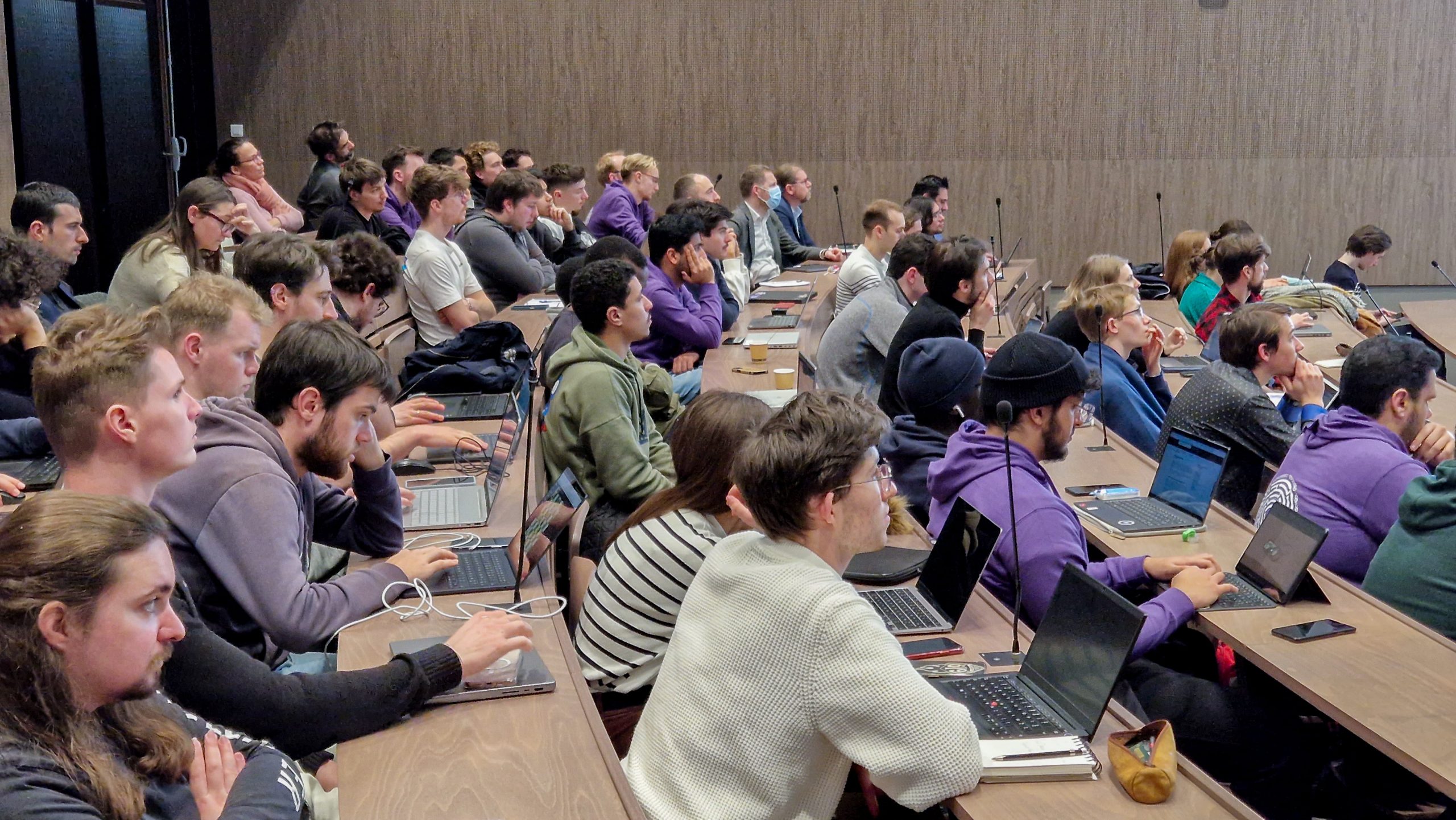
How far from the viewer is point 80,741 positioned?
5.25 ft

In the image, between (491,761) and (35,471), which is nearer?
(491,761)

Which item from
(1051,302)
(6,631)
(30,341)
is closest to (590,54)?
(1051,302)

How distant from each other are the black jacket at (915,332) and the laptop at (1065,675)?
243 centimetres

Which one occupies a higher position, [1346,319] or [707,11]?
[707,11]

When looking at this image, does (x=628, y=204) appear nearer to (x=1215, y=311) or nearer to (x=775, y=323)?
(x=775, y=323)

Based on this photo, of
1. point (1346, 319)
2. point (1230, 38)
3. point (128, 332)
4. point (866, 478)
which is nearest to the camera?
point (866, 478)

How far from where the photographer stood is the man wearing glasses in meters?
4.66

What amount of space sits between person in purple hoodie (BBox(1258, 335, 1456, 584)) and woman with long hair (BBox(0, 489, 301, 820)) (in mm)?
2563

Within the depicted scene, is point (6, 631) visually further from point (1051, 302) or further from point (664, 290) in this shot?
point (1051, 302)

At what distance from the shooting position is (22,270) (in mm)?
3916

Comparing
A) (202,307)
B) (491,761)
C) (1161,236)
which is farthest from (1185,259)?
(491,761)

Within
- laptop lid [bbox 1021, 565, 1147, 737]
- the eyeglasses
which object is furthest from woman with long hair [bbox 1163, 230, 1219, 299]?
the eyeglasses

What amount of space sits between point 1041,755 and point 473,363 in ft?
9.94

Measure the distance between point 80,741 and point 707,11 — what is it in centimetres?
1019
